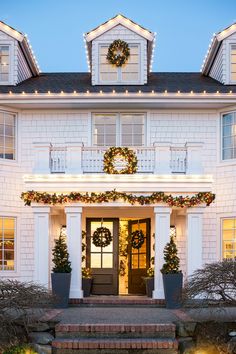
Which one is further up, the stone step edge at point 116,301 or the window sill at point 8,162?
the window sill at point 8,162

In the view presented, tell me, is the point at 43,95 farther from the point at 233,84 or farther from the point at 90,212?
the point at 233,84

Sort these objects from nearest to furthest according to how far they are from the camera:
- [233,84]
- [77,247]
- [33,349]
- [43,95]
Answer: [33,349] → [77,247] → [43,95] → [233,84]

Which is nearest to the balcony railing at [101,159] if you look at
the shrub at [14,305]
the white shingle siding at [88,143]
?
the white shingle siding at [88,143]

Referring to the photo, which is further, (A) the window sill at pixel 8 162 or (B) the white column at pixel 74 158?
(A) the window sill at pixel 8 162

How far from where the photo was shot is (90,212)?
63.6ft

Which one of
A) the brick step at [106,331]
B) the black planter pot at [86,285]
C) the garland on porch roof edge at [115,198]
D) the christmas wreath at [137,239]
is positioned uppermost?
the garland on porch roof edge at [115,198]

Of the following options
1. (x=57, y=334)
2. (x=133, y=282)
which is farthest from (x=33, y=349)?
(x=133, y=282)

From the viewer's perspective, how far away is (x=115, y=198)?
17375 mm

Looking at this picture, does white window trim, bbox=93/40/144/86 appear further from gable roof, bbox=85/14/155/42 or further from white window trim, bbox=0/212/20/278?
white window trim, bbox=0/212/20/278

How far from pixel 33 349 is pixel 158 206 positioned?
6435 millimetres

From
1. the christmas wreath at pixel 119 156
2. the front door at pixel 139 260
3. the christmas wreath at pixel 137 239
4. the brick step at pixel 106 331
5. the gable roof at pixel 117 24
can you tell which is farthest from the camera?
the gable roof at pixel 117 24

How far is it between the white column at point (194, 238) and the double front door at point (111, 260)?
2323 mm

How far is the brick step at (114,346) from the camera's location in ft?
41.2

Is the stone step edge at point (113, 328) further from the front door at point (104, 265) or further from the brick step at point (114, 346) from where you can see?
the front door at point (104, 265)
